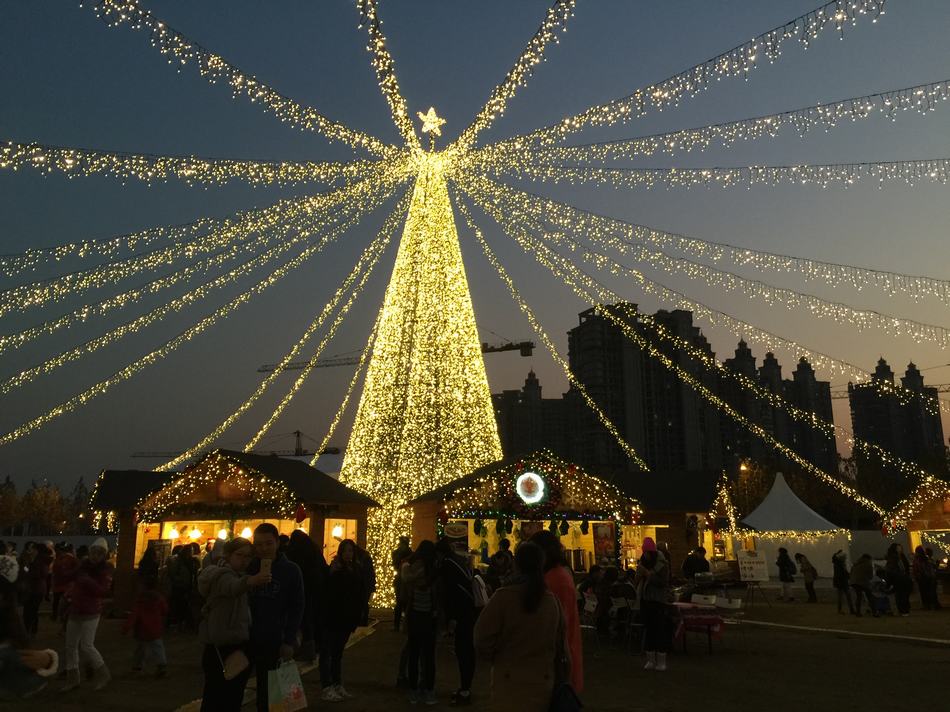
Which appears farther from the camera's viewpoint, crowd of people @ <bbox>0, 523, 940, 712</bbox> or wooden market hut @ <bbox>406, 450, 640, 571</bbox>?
wooden market hut @ <bbox>406, 450, 640, 571</bbox>

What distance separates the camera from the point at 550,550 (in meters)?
4.89

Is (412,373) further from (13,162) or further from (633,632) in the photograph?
(13,162)

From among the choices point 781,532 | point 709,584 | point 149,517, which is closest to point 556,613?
point 709,584

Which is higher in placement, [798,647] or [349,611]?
[349,611]

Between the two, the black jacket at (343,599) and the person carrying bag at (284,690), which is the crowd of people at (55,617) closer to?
the person carrying bag at (284,690)

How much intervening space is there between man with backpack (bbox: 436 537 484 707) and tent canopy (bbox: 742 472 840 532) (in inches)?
929

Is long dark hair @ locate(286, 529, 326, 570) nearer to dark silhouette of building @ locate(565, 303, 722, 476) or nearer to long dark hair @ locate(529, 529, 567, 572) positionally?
long dark hair @ locate(529, 529, 567, 572)

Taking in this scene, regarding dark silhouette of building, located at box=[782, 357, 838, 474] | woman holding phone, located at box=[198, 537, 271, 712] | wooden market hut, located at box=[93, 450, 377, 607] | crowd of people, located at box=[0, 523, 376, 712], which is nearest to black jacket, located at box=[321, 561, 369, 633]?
crowd of people, located at box=[0, 523, 376, 712]

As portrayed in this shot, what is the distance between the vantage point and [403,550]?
9531 mm

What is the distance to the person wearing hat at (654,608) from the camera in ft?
29.8

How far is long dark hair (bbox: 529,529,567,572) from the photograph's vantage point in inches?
190

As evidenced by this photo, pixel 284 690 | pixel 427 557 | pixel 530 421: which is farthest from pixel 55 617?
pixel 530 421

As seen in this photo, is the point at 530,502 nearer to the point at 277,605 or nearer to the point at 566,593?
the point at 566,593

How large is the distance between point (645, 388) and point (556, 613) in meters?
74.4
